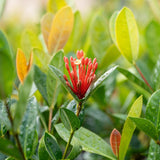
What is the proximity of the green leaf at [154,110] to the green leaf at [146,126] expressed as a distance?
3 cm

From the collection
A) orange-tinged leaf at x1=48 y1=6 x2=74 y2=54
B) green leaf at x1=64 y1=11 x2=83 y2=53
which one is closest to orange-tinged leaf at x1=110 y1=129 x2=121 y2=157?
orange-tinged leaf at x1=48 y1=6 x2=74 y2=54

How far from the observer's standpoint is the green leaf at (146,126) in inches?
25.3

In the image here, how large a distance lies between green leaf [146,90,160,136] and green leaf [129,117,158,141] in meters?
0.03

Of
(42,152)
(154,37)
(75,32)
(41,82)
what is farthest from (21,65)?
(154,37)

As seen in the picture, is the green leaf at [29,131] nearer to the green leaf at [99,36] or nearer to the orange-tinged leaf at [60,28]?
the orange-tinged leaf at [60,28]

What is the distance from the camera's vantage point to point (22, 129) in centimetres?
66

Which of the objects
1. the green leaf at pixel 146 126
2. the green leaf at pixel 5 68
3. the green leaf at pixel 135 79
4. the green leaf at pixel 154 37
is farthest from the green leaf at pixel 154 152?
the green leaf at pixel 154 37

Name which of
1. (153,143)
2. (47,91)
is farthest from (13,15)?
(153,143)

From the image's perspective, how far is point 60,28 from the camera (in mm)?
884

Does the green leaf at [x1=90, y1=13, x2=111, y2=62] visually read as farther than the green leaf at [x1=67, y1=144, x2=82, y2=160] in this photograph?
Yes

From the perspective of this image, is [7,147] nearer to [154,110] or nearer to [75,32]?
[154,110]

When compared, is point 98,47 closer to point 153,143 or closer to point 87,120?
point 87,120

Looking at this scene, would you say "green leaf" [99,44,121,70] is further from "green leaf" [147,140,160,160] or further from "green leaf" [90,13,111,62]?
"green leaf" [147,140,160,160]

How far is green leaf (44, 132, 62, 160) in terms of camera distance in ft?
2.11
